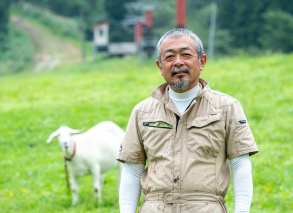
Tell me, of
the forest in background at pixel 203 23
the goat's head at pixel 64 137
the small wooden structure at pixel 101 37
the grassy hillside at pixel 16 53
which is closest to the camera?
the goat's head at pixel 64 137

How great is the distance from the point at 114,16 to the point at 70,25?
269 inches

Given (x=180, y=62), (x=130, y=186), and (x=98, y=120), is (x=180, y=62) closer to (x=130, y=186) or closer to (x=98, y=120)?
(x=130, y=186)

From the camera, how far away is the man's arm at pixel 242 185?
8.54 ft

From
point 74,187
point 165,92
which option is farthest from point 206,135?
point 74,187

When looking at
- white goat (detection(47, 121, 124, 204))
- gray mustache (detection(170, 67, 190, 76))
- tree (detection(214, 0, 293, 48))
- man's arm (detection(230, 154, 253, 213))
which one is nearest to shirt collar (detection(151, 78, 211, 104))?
gray mustache (detection(170, 67, 190, 76))

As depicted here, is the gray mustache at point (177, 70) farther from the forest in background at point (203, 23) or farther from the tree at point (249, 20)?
the tree at point (249, 20)

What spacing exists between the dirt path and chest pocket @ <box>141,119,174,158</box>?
1517 inches

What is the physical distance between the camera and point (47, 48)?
48.0m

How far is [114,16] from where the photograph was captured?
184 ft

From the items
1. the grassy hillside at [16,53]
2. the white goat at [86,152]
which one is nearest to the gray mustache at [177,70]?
the white goat at [86,152]

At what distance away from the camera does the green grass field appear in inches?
272

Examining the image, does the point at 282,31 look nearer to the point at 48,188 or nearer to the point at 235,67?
the point at 235,67

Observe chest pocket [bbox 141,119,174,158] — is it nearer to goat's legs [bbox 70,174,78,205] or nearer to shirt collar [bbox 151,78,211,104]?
shirt collar [bbox 151,78,211,104]

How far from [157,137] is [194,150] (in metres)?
0.27
